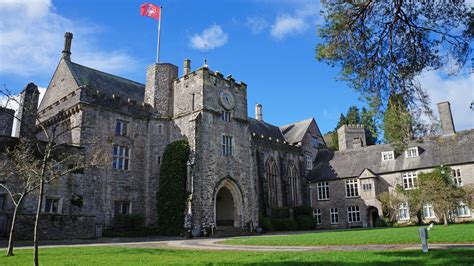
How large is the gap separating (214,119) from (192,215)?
7.97 metres

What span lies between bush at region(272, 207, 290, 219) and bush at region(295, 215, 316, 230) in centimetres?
146

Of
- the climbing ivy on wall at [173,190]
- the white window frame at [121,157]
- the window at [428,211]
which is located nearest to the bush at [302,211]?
the window at [428,211]

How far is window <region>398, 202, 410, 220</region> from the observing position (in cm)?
3705

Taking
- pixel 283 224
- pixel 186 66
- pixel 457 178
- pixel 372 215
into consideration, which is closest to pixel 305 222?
pixel 283 224

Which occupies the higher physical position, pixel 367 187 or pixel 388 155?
pixel 388 155

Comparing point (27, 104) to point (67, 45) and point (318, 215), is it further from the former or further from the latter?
point (318, 215)

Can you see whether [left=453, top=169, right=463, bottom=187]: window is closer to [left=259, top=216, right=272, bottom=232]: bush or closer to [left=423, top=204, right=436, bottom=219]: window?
[left=423, top=204, right=436, bottom=219]: window

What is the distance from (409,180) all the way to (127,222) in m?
26.8

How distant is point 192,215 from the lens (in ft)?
89.0

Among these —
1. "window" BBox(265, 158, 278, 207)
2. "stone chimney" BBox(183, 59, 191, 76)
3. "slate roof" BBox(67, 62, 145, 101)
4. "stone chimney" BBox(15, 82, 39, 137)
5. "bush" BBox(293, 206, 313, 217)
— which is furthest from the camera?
"bush" BBox(293, 206, 313, 217)

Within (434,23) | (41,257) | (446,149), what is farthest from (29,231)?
(446,149)

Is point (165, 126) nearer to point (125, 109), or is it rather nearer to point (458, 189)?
point (125, 109)

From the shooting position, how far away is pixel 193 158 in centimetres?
2845

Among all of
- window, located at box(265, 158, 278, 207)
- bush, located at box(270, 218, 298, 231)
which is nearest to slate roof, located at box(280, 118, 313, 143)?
window, located at box(265, 158, 278, 207)
